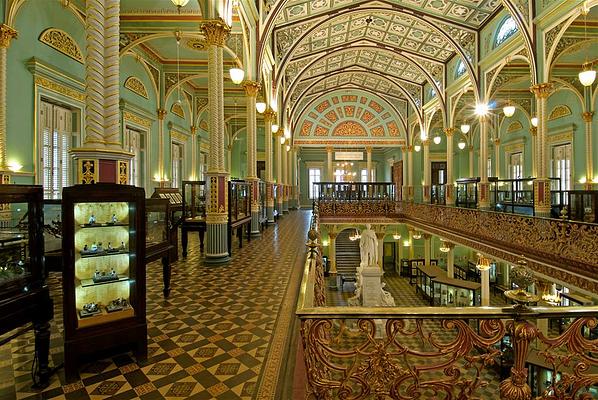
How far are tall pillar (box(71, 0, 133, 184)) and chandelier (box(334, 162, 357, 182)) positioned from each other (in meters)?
27.5

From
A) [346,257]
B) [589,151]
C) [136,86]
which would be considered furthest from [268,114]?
[589,151]

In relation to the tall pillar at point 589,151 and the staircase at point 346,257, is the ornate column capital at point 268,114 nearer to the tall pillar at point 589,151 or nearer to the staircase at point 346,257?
the staircase at point 346,257

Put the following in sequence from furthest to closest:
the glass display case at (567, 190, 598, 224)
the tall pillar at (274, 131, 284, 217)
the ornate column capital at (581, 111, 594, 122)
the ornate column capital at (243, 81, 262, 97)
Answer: the tall pillar at (274, 131, 284, 217), the ornate column capital at (581, 111, 594, 122), the glass display case at (567, 190, 598, 224), the ornate column capital at (243, 81, 262, 97)

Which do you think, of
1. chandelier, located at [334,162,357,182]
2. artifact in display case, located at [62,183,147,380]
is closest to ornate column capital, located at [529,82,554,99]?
artifact in display case, located at [62,183,147,380]

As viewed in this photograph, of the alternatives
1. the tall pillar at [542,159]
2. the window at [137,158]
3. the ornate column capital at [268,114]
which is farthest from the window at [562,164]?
the window at [137,158]

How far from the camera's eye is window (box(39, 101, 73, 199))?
9.18m

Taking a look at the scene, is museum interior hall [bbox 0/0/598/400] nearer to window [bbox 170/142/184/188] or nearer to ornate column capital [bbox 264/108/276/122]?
window [bbox 170/142/184/188]

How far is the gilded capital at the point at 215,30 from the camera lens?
7031mm

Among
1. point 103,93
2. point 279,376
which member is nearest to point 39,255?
point 103,93

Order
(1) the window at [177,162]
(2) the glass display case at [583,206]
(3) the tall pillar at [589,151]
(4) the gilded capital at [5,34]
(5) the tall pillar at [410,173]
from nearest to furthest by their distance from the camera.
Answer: (4) the gilded capital at [5,34]
(2) the glass display case at [583,206]
(3) the tall pillar at [589,151]
(1) the window at [177,162]
(5) the tall pillar at [410,173]

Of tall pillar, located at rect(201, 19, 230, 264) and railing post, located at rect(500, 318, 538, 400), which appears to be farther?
tall pillar, located at rect(201, 19, 230, 264)

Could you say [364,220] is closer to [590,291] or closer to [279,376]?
[590,291]

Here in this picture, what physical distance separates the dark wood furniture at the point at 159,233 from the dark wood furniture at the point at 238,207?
268 cm

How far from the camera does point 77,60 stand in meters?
9.95
